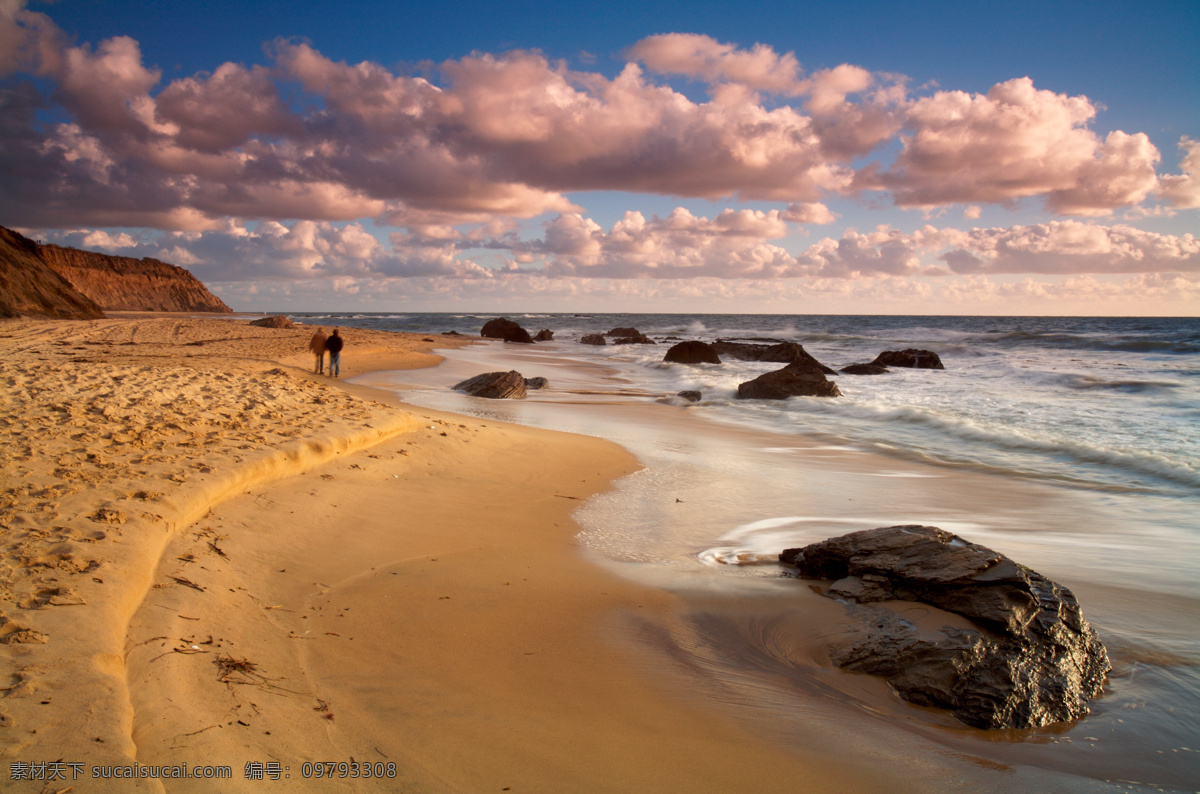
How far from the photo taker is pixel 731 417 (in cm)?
1420

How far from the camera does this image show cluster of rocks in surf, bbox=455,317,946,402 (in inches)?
655

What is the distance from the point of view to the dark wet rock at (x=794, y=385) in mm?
16578

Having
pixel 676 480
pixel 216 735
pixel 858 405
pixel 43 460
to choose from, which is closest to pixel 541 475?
pixel 676 480

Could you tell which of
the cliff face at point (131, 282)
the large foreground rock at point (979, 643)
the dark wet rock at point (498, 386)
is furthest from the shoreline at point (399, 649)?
the cliff face at point (131, 282)

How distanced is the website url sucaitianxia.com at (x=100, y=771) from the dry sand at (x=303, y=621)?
0.09 feet

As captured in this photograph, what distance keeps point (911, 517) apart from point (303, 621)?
19.6 ft

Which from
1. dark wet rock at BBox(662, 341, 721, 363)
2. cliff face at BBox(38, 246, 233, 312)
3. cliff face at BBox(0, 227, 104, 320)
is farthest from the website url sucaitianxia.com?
cliff face at BBox(38, 246, 233, 312)

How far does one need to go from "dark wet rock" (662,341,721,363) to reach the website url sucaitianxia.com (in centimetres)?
2682

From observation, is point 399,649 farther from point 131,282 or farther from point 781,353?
point 131,282

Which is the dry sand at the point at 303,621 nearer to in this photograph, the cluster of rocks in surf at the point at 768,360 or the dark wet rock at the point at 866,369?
the cluster of rocks in surf at the point at 768,360

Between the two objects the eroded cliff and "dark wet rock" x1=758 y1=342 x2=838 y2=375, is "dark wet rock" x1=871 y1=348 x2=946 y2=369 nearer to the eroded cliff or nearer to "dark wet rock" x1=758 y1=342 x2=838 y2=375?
"dark wet rock" x1=758 y1=342 x2=838 y2=375

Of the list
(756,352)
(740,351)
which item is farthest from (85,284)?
(756,352)

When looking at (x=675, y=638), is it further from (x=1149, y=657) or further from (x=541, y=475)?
(x=541, y=475)

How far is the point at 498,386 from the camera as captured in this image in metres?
15.1
